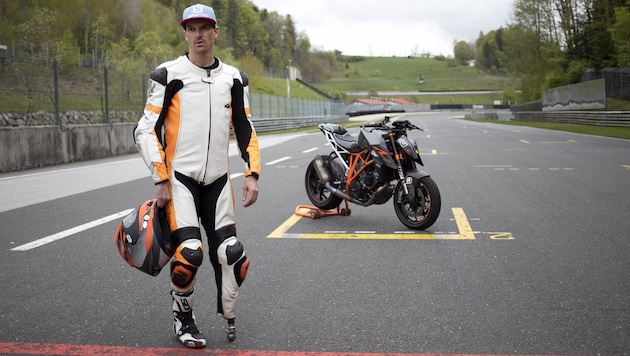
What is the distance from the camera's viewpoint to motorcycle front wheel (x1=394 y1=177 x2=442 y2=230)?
283 inches

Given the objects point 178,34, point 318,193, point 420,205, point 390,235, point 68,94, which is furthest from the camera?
point 178,34

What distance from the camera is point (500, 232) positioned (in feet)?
23.7

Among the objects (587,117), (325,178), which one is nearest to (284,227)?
(325,178)

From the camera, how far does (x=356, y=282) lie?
5250mm

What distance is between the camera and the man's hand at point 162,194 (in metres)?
3.74

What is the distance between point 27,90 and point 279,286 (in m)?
13.4

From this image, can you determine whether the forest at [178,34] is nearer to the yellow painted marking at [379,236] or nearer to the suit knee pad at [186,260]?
the yellow painted marking at [379,236]

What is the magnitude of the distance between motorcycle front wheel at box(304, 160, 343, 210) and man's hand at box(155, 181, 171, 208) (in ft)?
15.6

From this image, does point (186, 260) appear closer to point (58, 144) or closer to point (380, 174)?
point (380, 174)

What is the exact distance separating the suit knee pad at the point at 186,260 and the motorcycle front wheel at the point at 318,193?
477cm

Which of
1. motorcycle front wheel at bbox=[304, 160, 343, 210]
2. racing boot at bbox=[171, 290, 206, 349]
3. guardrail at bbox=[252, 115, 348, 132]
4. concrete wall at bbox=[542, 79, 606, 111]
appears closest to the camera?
racing boot at bbox=[171, 290, 206, 349]

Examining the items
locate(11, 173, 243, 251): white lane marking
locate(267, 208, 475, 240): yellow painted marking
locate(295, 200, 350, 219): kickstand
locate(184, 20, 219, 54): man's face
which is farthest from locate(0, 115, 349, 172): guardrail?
locate(184, 20, 219, 54): man's face

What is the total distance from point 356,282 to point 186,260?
1.87 metres

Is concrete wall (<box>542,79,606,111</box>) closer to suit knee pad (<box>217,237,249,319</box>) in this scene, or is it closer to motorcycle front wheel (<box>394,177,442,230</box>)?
motorcycle front wheel (<box>394,177,442,230</box>)
